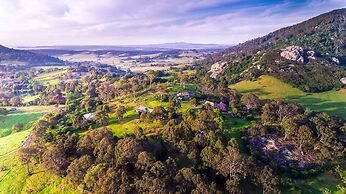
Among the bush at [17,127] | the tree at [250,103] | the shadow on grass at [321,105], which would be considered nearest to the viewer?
the tree at [250,103]

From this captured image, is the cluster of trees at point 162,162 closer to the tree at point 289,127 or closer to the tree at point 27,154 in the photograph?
the tree at point 27,154

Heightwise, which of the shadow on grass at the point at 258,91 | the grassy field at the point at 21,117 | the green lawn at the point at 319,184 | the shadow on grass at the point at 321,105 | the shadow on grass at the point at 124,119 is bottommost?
the grassy field at the point at 21,117

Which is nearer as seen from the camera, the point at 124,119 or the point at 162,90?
the point at 124,119

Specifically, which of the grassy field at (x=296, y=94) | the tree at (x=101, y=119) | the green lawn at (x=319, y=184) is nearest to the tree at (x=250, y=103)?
the green lawn at (x=319, y=184)

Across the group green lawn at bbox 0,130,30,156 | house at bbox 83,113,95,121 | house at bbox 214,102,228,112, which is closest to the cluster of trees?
house at bbox 214,102,228,112

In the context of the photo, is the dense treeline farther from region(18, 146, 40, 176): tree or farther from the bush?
the bush

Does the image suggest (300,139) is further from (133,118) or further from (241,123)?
(133,118)

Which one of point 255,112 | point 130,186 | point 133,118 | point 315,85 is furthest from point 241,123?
point 315,85

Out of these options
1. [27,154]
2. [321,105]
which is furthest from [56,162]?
[321,105]

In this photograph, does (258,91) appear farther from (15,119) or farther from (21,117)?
(15,119)

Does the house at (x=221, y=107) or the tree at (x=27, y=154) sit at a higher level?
the house at (x=221, y=107)
